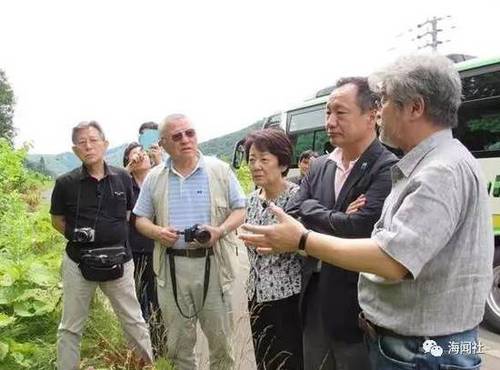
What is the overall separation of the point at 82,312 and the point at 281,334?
142 centimetres

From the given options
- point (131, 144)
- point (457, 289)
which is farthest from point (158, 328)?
point (457, 289)

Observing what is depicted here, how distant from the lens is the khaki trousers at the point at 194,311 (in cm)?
298

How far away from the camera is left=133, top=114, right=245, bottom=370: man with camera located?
2.98 meters

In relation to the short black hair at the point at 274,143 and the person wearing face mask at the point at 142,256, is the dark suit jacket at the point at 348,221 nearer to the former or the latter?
the short black hair at the point at 274,143

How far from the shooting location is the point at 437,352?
1.45 m

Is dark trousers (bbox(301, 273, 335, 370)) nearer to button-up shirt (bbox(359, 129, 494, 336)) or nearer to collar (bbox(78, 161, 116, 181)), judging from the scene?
button-up shirt (bbox(359, 129, 494, 336))

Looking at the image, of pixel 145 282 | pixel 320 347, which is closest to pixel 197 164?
pixel 320 347

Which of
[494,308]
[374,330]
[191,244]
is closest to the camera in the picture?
[374,330]

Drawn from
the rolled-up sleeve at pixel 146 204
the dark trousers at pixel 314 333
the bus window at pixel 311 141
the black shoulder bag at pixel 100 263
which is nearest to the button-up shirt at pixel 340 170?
the dark trousers at pixel 314 333

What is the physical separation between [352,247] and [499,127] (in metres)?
4.69

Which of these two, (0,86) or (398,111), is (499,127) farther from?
(0,86)

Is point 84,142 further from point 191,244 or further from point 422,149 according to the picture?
point 422,149

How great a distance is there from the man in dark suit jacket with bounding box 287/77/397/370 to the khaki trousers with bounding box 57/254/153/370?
4.78ft

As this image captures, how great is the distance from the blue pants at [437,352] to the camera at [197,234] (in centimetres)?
148
